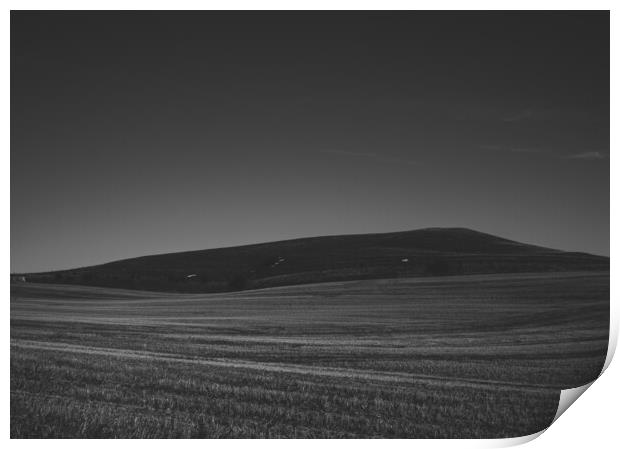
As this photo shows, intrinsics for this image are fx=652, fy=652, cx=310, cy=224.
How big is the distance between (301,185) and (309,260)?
81cm

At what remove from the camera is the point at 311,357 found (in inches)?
235

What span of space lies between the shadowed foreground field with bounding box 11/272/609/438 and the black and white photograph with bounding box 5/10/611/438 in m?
0.03

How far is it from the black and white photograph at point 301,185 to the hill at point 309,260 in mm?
30

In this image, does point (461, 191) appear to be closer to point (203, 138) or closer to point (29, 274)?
point (203, 138)

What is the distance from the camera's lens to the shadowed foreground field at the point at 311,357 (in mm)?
5227

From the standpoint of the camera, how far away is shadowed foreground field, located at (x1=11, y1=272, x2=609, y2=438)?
17.1 ft

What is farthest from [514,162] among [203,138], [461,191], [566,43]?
[203,138]

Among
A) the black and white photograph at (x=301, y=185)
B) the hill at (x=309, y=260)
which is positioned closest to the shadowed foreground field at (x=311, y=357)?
the black and white photograph at (x=301, y=185)

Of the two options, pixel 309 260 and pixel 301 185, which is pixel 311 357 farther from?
pixel 301 185

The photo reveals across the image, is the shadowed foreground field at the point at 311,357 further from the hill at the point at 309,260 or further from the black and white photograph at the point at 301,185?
the hill at the point at 309,260

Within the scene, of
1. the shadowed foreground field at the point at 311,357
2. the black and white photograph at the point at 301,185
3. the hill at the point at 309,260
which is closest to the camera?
the shadowed foreground field at the point at 311,357

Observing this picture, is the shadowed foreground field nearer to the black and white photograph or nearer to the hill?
the black and white photograph

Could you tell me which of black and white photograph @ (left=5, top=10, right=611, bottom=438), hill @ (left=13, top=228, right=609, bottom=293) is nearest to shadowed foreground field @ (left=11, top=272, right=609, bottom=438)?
black and white photograph @ (left=5, top=10, right=611, bottom=438)

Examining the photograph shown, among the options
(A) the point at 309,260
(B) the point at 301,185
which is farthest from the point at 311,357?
(B) the point at 301,185
